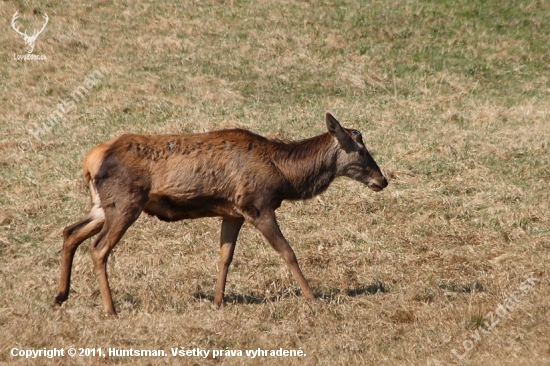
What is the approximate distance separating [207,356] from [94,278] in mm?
2896

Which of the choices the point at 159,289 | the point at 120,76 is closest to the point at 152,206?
the point at 159,289

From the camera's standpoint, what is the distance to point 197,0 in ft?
76.0

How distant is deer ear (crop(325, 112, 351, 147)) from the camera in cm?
948

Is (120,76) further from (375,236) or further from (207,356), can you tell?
(207,356)

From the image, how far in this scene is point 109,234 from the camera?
8.77m

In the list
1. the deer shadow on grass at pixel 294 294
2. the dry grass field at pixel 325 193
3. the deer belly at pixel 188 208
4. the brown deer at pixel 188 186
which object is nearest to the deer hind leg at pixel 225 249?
the brown deer at pixel 188 186

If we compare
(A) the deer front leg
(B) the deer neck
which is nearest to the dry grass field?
(A) the deer front leg

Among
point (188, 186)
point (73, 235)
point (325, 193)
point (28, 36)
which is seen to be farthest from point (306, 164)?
point (28, 36)

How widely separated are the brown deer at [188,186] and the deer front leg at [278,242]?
0.01 metres

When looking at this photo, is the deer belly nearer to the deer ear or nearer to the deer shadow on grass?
the deer shadow on grass

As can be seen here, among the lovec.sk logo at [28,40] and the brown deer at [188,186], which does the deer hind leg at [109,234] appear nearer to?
the brown deer at [188,186]

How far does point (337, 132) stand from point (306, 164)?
19.8 inches

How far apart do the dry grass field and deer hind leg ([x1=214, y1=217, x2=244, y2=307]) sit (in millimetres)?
251

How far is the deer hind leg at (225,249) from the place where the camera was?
30.2 feet
